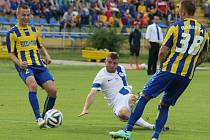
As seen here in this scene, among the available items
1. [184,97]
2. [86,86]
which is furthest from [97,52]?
[184,97]

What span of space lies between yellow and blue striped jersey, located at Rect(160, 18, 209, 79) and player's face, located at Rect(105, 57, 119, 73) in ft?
7.50

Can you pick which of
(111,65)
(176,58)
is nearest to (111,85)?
(111,65)

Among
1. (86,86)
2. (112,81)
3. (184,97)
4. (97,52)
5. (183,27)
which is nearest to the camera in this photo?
(183,27)

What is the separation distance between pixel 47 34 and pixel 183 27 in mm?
31406

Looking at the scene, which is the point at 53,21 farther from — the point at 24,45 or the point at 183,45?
the point at 183,45

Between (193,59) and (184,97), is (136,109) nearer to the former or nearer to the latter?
(193,59)

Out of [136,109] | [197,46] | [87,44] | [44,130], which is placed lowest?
[87,44]

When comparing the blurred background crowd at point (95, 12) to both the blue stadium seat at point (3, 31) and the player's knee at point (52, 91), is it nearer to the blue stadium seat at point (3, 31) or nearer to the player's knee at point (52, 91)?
the blue stadium seat at point (3, 31)

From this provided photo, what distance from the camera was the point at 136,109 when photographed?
11.8m

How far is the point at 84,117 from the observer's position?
1588 centimetres

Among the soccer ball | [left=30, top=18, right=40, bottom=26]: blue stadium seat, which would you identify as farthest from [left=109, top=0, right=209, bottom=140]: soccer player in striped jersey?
[left=30, top=18, right=40, bottom=26]: blue stadium seat

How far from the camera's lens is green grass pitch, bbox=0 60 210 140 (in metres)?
12.8

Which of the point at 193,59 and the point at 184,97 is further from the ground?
the point at 193,59

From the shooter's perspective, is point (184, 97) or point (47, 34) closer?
point (184, 97)
